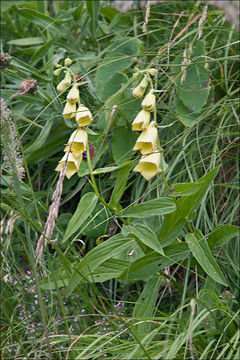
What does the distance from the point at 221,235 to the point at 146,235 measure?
0.77 ft

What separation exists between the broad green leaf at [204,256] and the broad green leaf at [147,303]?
0.56ft

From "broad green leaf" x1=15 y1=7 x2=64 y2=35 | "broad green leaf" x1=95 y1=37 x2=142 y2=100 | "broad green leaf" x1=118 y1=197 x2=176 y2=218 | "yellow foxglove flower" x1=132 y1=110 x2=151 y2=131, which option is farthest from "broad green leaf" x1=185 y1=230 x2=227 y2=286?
"broad green leaf" x1=15 y1=7 x2=64 y2=35

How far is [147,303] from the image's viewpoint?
127cm

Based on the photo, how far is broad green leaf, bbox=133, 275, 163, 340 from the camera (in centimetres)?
117

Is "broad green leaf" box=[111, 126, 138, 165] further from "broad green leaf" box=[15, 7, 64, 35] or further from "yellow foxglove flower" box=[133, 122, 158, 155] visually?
"broad green leaf" box=[15, 7, 64, 35]

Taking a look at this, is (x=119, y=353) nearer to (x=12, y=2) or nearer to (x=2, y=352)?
(x=2, y=352)

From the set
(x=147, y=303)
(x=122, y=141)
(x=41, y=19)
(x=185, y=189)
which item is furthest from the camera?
(x=41, y=19)

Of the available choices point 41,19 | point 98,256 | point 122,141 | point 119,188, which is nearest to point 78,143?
point 119,188

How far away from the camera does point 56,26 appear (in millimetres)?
1920

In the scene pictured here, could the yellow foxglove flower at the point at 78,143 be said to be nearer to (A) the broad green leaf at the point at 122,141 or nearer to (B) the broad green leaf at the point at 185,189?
(B) the broad green leaf at the point at 185,189

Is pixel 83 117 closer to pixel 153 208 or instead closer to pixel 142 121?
pixel 142 121

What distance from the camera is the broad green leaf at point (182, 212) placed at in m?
1.20

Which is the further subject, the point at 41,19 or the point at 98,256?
the point at 41,19

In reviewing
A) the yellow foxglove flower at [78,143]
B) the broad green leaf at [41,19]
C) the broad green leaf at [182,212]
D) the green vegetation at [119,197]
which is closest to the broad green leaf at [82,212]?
the green vegetation at [119,197]
